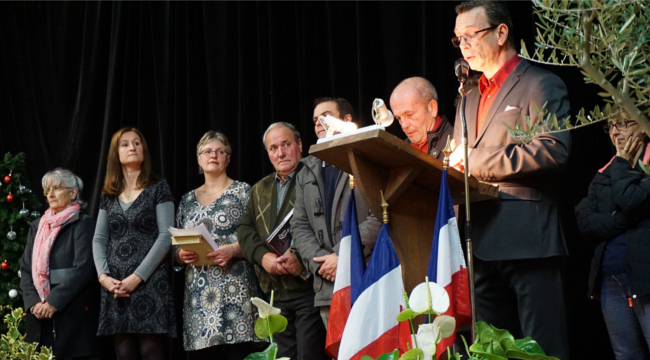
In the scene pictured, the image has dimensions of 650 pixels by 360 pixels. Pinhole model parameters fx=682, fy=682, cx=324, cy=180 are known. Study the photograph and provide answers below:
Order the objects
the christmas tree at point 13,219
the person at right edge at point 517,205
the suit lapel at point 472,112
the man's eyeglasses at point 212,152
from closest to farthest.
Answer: the person at right edge at point 517,205
the suit lapel at point 472,112
the man's eyeglasses at point 212,152
the christmas tree at point 13,219

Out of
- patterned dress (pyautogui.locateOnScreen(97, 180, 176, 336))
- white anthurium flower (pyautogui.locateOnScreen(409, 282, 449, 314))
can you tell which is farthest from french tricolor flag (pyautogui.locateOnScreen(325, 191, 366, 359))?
patterned dress (pyautogui.locateOnScreen(97, 180, 176, 336))

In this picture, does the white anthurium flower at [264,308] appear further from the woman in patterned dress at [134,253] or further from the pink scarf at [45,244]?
the pink scarf at [45,244]

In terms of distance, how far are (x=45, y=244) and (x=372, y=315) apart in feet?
9.64

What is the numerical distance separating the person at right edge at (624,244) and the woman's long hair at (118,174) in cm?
250

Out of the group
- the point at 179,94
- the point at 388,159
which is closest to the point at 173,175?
the point at 179,94

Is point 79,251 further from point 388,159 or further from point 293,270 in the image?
point 388,159

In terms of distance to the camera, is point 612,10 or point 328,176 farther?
point 328,176

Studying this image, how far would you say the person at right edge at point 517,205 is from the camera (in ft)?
7.36

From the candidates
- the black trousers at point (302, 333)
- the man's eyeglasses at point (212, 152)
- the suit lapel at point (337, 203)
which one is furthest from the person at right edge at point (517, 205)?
the man's eyeglasses at point (212, 152)

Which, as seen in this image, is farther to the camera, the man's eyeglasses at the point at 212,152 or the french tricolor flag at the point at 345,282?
the man's eyeglasses at the point at 212,152

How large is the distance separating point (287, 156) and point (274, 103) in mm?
1155

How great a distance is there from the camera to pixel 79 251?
425cm

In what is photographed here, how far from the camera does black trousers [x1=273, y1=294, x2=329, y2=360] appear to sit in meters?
3.36

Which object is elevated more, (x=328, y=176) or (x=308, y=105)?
(x=308, y=105)
